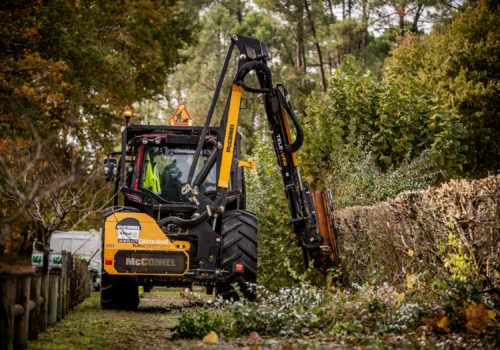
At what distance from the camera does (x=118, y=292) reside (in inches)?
397

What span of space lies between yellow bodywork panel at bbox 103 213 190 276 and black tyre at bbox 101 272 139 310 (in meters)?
0.71

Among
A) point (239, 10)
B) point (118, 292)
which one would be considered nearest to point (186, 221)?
point (118, 292)

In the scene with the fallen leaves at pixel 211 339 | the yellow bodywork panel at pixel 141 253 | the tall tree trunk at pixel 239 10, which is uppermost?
the tall tree trunk at pixel 239 10

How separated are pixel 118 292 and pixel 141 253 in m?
1.29

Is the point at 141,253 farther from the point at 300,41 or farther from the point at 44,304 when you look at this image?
the point at 300,41

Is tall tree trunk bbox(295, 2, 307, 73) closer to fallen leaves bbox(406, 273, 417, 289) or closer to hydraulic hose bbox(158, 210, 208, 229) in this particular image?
hydraulic hose bbox(158, 210, 208, 229)

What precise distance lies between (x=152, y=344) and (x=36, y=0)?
1083 cm

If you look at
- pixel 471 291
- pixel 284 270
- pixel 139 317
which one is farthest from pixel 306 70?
pixel 471 291

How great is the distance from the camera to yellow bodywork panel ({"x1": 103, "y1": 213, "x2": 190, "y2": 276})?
9.19m

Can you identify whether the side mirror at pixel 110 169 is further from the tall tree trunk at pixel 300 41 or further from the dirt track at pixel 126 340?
the tall tree trunk at pixel 300 41

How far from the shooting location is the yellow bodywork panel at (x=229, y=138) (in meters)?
9.10

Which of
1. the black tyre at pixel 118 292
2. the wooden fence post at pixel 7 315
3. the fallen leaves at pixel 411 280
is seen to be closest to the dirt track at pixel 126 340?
the wooden fence post at pixel 7 315

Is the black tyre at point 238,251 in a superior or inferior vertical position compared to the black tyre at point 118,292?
superior

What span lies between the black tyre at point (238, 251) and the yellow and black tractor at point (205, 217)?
15 millimetres
